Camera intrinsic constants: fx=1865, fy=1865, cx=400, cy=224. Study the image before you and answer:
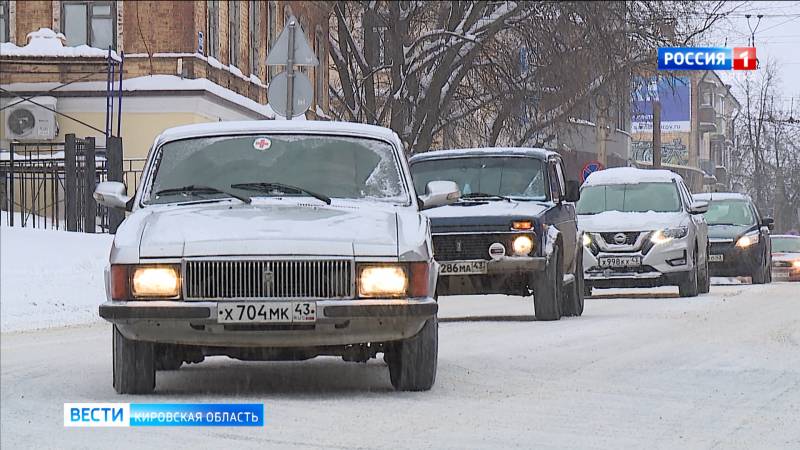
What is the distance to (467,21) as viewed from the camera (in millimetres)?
37281

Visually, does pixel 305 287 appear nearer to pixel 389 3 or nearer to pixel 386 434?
pixel 386 434

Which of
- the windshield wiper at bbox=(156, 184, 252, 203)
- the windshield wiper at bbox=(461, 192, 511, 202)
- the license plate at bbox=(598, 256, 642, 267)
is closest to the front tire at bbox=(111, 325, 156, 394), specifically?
the windshield wiper at bbox=(156, 184, 252, 203)

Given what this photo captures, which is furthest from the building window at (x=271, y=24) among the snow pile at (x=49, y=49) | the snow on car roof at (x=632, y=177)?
the snow on car roof at (x=632, y=177)

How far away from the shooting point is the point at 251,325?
927 centimetres

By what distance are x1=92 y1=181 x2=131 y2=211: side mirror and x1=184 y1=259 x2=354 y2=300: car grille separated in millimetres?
1665

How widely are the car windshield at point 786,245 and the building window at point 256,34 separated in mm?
12284

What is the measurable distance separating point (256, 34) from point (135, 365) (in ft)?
101

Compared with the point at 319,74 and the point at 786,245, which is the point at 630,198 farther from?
the point at 319,74

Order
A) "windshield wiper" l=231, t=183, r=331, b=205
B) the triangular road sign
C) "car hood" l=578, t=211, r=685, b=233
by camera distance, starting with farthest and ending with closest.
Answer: "car hood" l=578, t=211, r=685, b=233
the triangular road sign
"windshield wiper" l=231, t=183, r=331, b=205

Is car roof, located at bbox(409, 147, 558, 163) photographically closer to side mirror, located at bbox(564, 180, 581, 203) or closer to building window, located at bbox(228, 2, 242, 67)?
side mirror, located at bbox(564, 180, 581, 203)

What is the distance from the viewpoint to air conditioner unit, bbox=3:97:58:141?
108 ft

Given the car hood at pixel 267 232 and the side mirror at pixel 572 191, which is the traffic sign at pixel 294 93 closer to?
the side mirror at pixel 572 191

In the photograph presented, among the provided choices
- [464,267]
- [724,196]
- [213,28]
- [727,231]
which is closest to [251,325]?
[464,267]

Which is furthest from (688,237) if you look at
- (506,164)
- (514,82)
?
(514,82)
